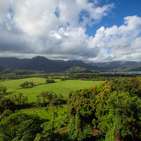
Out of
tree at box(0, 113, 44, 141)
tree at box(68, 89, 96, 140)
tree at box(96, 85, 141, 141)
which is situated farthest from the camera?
tree at box(68, 89, 96, 140)

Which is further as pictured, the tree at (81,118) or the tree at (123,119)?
the tree at (81,118)

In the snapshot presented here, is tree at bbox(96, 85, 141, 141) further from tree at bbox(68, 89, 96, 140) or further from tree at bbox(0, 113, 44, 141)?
tree at bbox(0, 113, 44, 141)

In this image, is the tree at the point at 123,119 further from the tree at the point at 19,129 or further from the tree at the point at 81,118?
the tree at the point at 19,129

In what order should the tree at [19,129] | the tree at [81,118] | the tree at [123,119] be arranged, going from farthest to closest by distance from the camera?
the tree at [81,118] → the tree at [123,119] → the tree at [19,129]

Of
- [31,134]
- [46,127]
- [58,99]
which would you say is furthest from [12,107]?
[31,134]

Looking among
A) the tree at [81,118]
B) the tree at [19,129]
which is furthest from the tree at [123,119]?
the tree at [19,129]

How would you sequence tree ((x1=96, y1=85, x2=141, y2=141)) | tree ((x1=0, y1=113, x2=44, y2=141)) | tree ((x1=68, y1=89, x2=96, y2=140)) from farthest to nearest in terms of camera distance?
tree ((x1=68, y1=89, x2=96, y2=140)) → tree ((x1=96, y1=85, x2=141, y2=141)) → tree ((x1=0, y1=113, x2=44, y2=141))

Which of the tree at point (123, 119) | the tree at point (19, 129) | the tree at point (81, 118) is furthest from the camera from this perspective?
the tree at point (81, 118)

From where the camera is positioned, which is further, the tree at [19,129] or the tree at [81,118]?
the tree at [81,118]

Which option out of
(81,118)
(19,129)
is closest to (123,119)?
(81,118)

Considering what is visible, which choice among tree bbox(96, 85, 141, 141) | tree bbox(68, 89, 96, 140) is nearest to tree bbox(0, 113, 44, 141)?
tree bbox(68, 89, 96, 140)

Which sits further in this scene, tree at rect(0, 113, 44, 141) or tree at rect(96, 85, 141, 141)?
tree at rect(96, 85, 141, 141)

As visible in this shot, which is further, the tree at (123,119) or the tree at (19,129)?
the tree at (123,119)

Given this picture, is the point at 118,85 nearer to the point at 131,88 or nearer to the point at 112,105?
the point at 131,88
